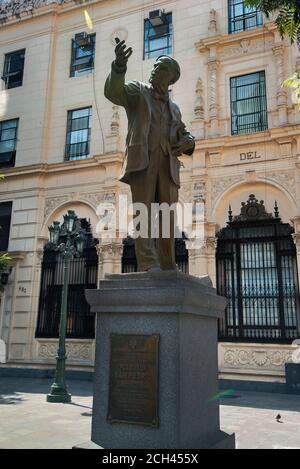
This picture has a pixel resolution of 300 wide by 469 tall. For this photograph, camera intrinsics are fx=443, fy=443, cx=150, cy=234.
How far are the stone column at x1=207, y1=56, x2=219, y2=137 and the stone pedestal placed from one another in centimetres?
1205

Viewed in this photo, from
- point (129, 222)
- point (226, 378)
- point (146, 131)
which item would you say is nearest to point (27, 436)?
point (146, 131)

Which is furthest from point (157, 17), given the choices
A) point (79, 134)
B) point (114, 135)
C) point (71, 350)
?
point (71, 350)

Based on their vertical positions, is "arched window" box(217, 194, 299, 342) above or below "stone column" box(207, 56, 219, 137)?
below

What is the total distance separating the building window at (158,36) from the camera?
58.3ft

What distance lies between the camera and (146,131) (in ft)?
16.8

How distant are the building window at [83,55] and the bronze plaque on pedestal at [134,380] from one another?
16.9 metres

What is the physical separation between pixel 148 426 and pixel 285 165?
1202 centimetres

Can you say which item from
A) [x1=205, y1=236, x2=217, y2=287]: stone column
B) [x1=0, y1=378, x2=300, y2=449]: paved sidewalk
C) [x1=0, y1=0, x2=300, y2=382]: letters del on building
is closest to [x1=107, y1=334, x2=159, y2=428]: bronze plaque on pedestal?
[x1=0, y1=378, x2=300, y2=449]: paved sidewalk

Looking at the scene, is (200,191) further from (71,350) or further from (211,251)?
(71,350)

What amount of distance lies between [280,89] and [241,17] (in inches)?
143

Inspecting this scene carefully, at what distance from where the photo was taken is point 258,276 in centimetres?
1423

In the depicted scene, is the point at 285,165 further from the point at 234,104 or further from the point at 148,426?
the point at 148,426

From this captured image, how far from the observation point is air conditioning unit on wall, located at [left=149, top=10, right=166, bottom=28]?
17.7 metres

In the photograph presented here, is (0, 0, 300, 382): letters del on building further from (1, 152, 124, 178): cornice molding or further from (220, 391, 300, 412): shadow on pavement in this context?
(220, 391, 300, 412): shadow on pavement
